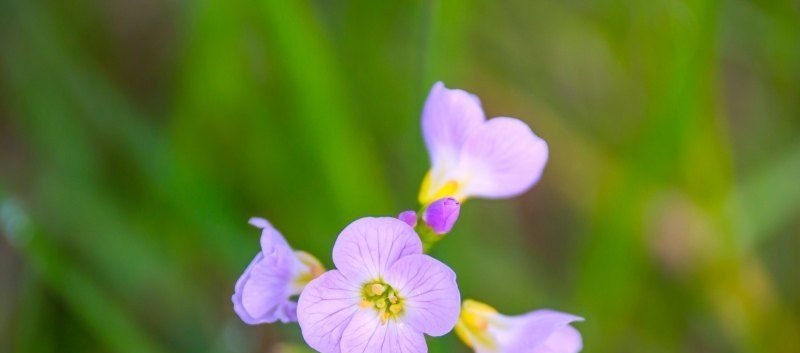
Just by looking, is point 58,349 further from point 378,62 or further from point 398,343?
point 398,343

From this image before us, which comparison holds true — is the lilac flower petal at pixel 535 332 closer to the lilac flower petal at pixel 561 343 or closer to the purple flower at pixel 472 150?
the lilac flower petal at pixel 561 343

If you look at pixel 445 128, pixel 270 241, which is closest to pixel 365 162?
pixel 445 128

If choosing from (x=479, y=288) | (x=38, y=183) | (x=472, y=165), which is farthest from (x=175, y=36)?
(x=472, y=165)

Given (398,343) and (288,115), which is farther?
(288,115)

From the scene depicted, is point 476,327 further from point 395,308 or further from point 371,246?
point 371,246

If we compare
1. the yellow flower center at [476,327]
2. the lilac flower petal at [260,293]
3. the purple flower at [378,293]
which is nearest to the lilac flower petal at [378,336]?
the purple flower at [378,293]
